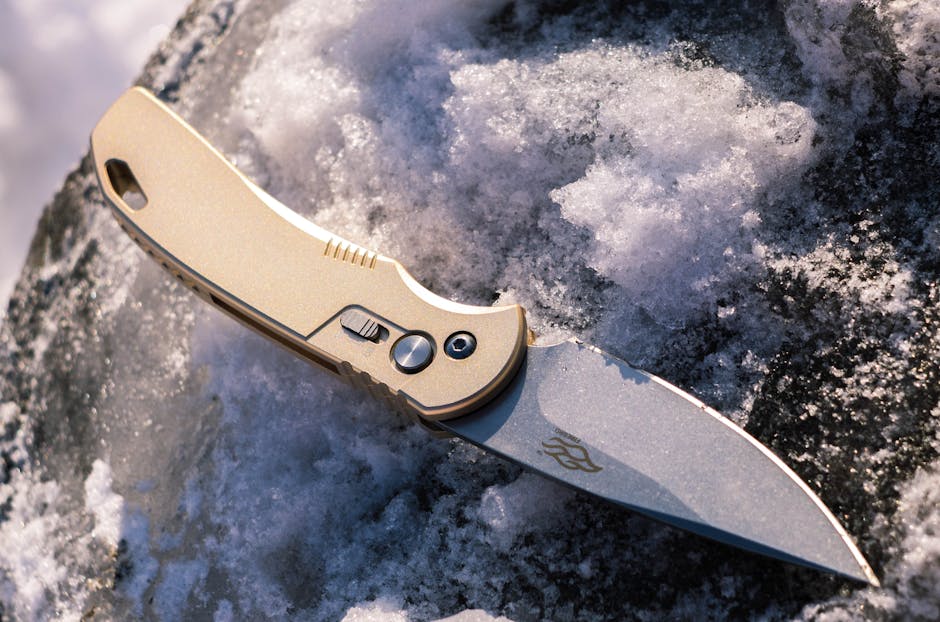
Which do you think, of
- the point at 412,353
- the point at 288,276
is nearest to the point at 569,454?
the point at 412,353

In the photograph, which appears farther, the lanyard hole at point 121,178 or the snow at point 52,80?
the snow at point 52,80

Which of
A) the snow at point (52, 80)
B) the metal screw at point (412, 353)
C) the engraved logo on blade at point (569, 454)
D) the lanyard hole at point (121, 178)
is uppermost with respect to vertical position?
the lanyard hole at point (121, 178)

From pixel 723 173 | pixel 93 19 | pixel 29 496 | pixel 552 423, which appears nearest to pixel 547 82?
pixel 723 173

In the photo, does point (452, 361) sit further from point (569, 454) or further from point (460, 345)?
point (569, 454)

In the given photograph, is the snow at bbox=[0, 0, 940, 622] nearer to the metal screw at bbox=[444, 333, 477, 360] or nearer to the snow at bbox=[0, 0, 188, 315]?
the metal screw at bbox=[444, 333, 477, 360]

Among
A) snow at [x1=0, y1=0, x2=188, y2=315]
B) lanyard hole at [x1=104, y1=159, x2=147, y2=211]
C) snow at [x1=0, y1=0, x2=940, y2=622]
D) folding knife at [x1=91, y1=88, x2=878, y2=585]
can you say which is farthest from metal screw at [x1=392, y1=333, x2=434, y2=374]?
snow at [x1=0, y1=0, x2=188, y2=315]

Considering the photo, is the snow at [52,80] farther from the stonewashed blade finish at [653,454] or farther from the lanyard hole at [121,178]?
the stonewashed blade finish at [653,454]

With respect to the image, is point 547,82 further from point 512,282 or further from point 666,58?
point 512,282

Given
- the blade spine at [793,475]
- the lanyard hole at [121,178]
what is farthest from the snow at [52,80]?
the blade spine at [793,475]
